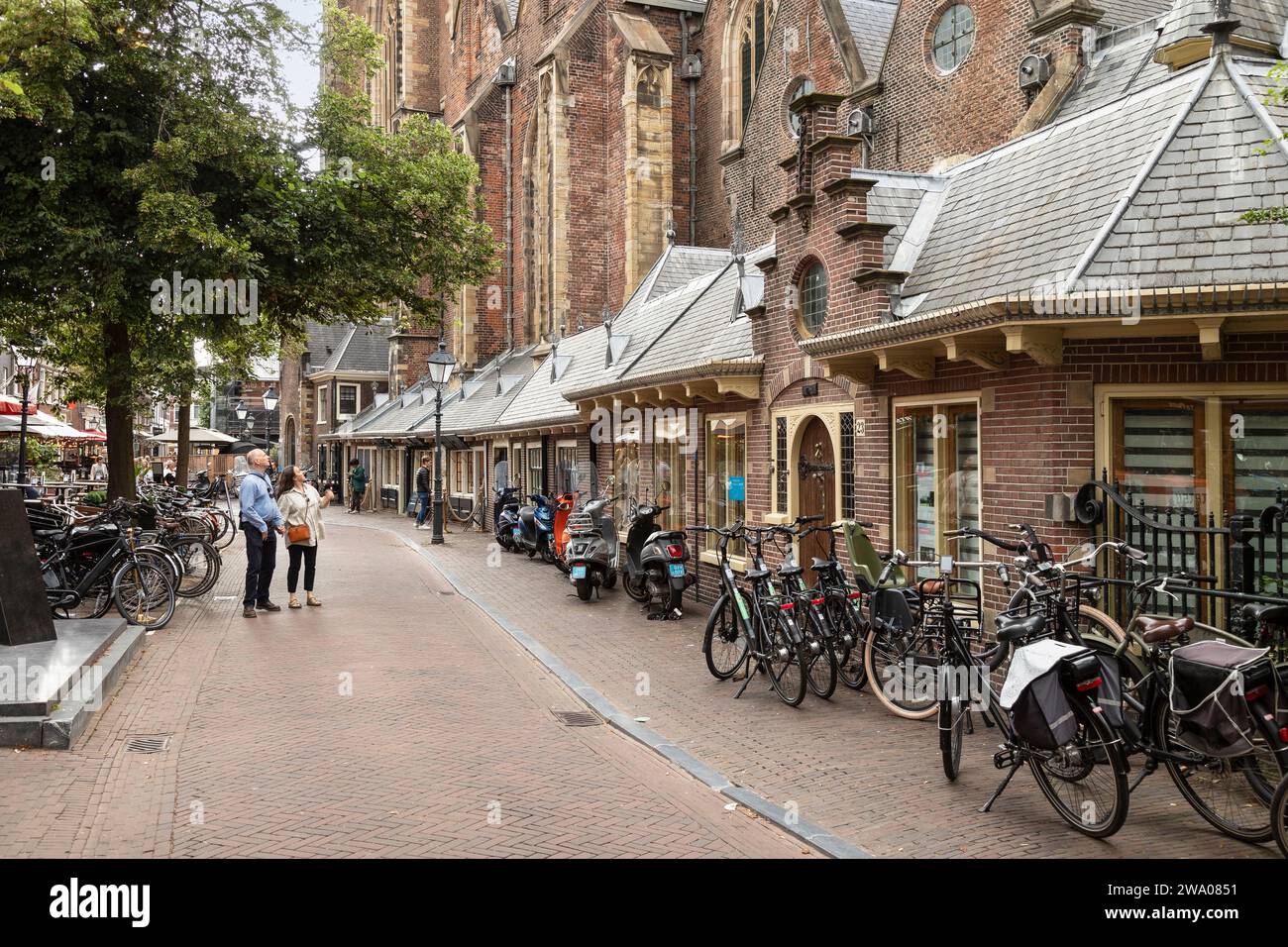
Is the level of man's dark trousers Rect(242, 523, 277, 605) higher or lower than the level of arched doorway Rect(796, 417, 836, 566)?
lower

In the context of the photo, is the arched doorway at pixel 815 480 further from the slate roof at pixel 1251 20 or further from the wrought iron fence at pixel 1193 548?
the slate roof at pixel 1251 20

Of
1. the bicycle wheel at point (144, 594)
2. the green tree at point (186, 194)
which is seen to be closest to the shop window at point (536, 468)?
the green tree at point (186, 194)

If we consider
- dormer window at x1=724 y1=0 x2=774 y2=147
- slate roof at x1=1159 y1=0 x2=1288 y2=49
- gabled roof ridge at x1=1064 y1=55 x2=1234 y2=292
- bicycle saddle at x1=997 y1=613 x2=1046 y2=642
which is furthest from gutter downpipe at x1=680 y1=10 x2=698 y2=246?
bicycle saddle at x1=997 y1=613 x2=1046 y2=642

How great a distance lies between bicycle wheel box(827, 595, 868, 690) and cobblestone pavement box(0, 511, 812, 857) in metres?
2.29

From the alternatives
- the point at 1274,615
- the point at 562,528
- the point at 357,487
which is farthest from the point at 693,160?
the point at 1274,615

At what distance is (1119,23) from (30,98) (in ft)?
50.5

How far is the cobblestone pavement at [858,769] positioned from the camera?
16.2 feet

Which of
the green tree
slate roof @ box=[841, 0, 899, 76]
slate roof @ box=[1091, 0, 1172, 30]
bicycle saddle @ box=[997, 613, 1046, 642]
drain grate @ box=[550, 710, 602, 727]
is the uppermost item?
slate roof @ box=[841, 0, 899, 76]

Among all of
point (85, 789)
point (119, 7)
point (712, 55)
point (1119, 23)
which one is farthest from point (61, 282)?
point (712, 55)

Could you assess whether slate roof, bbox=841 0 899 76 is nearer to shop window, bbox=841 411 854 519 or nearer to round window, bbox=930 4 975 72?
round window, bbox=930 4 975 72

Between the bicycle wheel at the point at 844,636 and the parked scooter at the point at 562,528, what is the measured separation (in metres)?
8.76

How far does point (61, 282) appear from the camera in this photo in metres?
12.4

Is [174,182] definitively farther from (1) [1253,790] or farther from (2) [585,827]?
(1) [1253,790]

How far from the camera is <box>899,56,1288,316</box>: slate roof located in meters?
6.73
